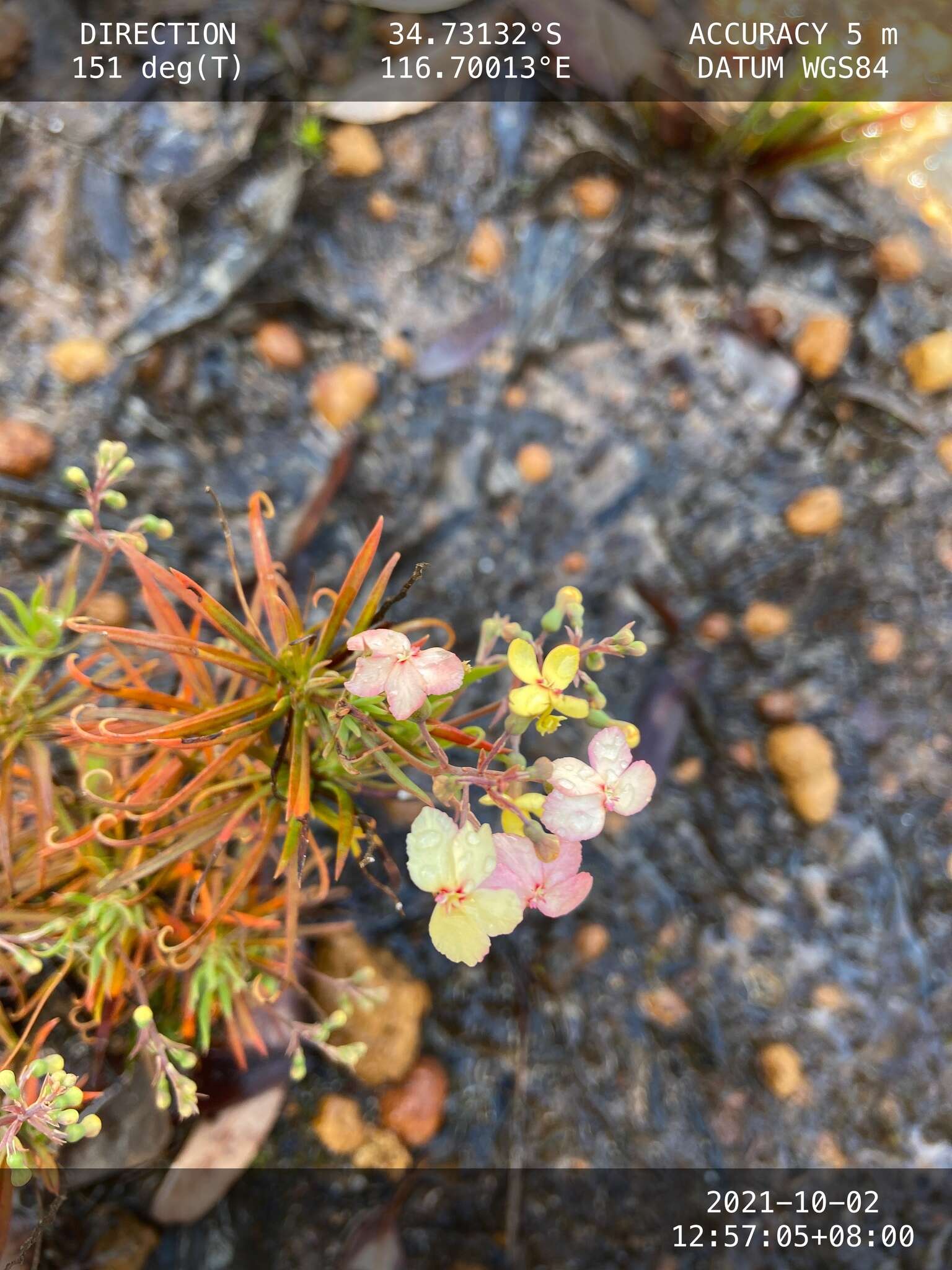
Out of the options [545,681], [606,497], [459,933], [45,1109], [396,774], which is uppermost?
[606,497]

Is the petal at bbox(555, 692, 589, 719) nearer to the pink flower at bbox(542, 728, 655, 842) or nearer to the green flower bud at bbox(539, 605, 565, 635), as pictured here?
the pink flower at bbox(542, 728, 655, 842)

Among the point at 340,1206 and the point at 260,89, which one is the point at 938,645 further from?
the point at 260,89

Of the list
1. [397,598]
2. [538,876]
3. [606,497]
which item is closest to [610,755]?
[538,876]

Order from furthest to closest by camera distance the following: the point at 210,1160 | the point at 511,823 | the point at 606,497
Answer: the point at 606,497, the point at 210,1160, the point at 511,823

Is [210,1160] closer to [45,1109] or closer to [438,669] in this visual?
[45,1109]

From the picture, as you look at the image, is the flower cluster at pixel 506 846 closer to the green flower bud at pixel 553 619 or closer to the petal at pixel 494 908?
the petal at pixel 494 908

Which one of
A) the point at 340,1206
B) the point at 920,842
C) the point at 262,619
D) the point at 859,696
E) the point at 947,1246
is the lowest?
the point at 947,1246

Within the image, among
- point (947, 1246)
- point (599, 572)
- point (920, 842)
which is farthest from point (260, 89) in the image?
point (947, 1246)
